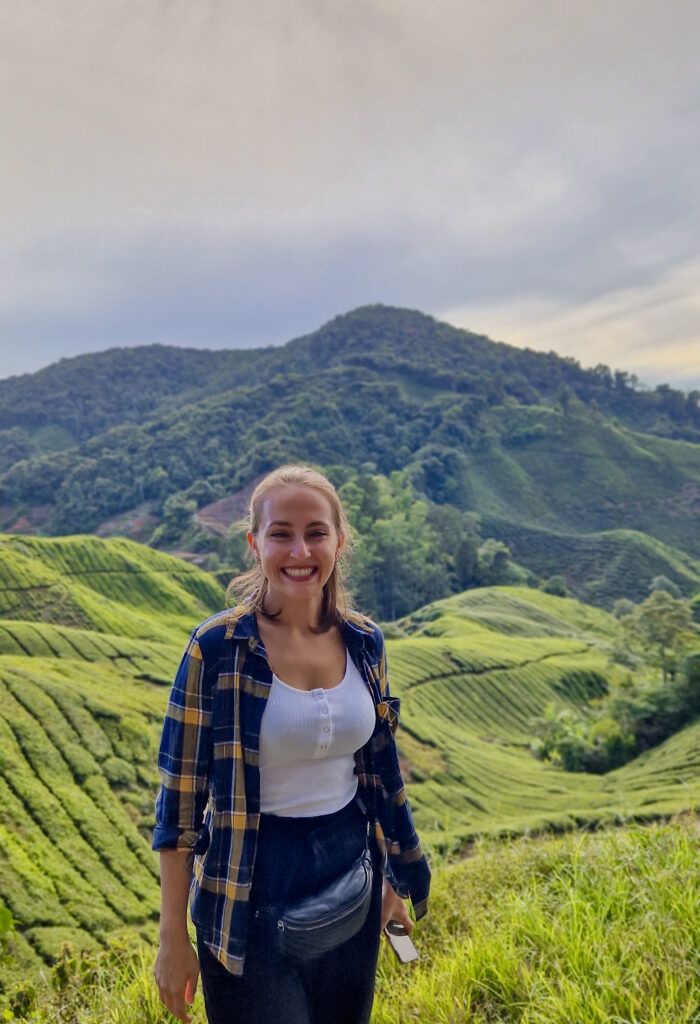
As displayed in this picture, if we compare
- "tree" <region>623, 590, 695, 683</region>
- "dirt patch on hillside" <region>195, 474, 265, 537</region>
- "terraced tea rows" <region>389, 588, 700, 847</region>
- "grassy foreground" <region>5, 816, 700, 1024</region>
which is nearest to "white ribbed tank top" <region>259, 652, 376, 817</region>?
"grassy foreground" <region>5, 816, 700, 1024</region>

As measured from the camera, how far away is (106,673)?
1903cm

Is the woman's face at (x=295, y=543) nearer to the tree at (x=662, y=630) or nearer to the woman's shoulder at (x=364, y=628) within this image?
the woman's shoulder at (x=364, y=628)

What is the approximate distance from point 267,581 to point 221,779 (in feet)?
2.19

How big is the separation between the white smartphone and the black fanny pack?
1.92 feet

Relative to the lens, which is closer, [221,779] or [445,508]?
[221,779]

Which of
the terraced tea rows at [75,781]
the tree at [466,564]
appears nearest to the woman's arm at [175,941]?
the terraced tea rows at [75,781]

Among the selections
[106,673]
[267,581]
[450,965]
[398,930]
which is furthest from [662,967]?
[106,673]

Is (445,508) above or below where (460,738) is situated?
above

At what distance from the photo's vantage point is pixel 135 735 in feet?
49.4

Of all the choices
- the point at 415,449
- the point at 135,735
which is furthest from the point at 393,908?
the point at 415,449

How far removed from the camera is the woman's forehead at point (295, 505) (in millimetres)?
2242

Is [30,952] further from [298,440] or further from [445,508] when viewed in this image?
[298,440]

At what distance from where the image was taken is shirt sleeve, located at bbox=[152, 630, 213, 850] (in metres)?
1.97

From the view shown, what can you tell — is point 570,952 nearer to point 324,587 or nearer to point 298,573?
point 324,587
